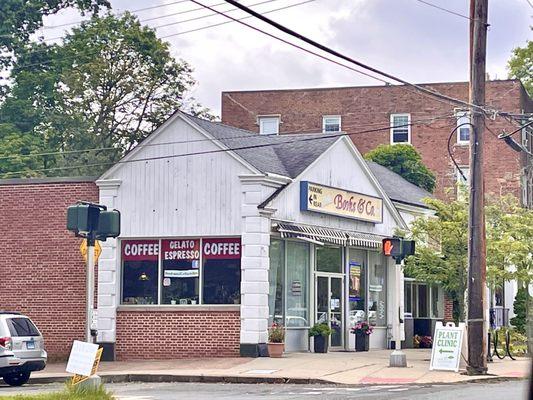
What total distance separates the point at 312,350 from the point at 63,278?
23.6 feet

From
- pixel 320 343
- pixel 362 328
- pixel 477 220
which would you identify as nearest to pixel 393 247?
pixel 477 220

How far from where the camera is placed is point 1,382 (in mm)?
24578

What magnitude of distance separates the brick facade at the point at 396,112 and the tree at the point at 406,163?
9.54 feet

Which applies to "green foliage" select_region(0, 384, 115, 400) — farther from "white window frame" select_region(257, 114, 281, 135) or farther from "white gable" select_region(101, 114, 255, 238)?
"white window frame" select_region(257, 114, 281, 135)

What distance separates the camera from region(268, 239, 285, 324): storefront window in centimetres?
2869

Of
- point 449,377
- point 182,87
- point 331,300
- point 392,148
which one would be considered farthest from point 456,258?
point 182,87

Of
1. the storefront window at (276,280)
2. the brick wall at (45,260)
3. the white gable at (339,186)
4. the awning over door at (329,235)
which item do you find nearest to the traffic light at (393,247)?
the awning over door at (329,235)

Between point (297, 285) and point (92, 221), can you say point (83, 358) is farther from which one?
point (297, 285)

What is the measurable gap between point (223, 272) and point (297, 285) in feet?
9.30

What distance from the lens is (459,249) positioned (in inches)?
1152

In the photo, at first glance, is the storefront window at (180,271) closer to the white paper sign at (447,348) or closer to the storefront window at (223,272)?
the storefront window at (223,272)

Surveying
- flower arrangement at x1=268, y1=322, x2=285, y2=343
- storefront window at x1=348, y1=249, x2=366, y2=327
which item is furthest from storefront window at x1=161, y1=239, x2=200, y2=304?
storefront window at x1=348, y1=249, x2=366, y2=327

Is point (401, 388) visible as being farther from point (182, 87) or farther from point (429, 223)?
point (182, 87)

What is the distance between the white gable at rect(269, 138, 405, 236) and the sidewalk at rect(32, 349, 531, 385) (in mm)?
3979
